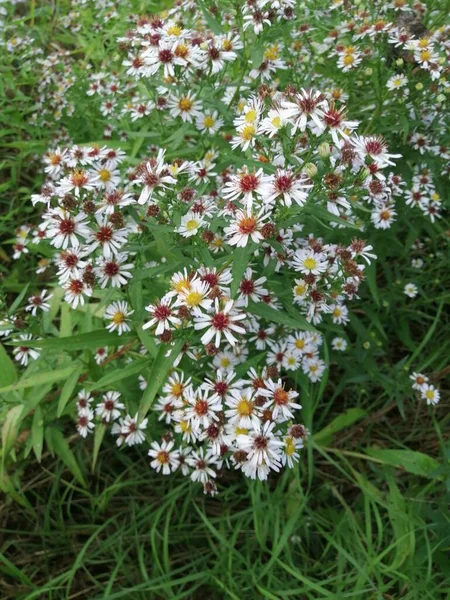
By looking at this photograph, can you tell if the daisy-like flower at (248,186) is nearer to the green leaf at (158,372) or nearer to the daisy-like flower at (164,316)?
the daisy-like flower at (164,316)

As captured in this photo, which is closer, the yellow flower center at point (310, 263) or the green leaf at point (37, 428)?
the yellow flower center at point (310, 263)

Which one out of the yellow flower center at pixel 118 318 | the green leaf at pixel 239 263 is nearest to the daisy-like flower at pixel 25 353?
the yellow flower center at pixel 118 318

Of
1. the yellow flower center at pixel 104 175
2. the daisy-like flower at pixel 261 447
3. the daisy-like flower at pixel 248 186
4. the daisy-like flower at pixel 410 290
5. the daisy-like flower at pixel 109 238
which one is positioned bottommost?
the daisy-like flower at pixel 410 290

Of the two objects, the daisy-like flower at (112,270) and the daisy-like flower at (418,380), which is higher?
the daisy-like flower at (112,270)

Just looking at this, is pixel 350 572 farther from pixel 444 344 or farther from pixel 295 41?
pixel 295 41

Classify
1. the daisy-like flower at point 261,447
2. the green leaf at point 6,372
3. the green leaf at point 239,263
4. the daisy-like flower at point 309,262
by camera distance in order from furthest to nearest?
1. the green leaf at point 6,372
2. the daisy-like flower at point 309,262
3. the daisy-like flower at point 261,447
4. the green leaf at point 239,263

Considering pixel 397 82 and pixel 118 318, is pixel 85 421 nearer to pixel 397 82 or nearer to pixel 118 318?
pixel 118 318

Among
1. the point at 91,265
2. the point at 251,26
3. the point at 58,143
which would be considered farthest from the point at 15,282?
the point at 251,26
